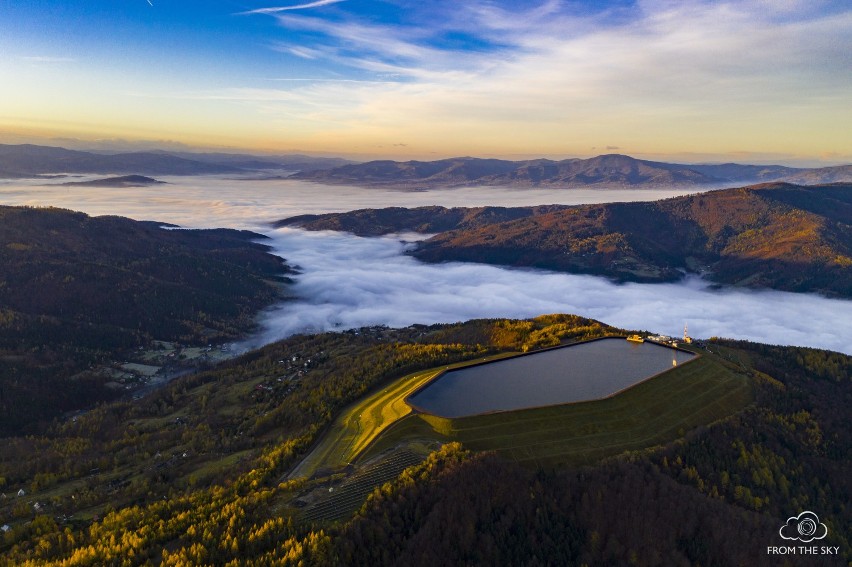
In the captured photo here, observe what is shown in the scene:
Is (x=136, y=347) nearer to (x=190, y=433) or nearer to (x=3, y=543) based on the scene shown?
(x=190, y=433)

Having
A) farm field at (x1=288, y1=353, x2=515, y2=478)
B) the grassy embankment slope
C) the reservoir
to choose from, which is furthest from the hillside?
the reservoir

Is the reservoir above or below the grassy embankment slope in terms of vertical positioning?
above

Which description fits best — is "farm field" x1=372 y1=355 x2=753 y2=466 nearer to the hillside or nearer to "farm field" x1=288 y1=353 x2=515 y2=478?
the hillside

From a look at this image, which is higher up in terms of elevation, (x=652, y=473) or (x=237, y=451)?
(x=652, y=473)

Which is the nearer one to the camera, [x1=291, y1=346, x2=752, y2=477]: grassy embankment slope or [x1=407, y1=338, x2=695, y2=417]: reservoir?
[x1=291, y1=346, x2=752, y2=477]: grassy embankment slope

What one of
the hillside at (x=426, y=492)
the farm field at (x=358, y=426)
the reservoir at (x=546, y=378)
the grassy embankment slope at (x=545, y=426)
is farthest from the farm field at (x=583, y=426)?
the farm field at (x=358, y=426)

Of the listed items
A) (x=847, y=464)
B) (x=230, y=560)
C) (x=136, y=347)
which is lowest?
(x=136, y=347)

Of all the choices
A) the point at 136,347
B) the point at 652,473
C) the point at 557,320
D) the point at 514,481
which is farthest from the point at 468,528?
the point at 136,347
